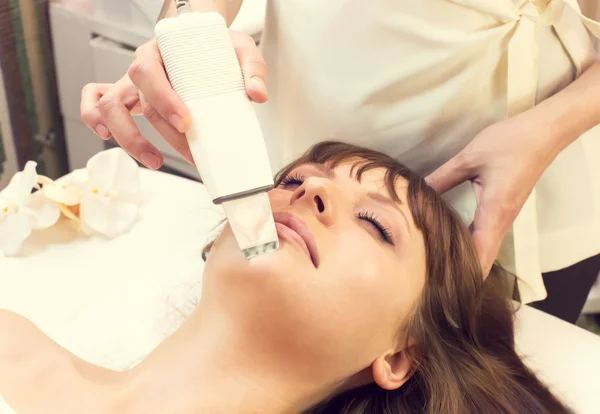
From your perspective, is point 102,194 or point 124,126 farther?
point 102,194

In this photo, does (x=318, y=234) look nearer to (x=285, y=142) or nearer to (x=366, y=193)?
(x=366, y=193)

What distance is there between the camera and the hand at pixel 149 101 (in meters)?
0.60

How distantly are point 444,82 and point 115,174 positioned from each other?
2.21 ft

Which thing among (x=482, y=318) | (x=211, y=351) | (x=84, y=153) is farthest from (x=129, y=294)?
(x=84, y=153)

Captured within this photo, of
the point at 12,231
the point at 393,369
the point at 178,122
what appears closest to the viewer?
the point at 178,122

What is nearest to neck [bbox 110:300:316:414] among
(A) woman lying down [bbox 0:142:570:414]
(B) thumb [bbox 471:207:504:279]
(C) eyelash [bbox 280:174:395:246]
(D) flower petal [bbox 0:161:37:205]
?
(A) woman lying down [bbox 0:142:570:414]

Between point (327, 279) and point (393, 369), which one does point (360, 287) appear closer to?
point (327, 279)

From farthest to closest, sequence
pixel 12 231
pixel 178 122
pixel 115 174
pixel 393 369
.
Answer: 1. pixel 115 174
2. pixel 12 231
3. pixel 393 369
4. pixel 178 122

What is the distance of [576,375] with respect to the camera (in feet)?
3.28

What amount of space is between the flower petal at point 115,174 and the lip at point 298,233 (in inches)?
22.3

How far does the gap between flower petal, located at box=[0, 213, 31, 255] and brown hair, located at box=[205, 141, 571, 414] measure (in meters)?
Result: 0.50

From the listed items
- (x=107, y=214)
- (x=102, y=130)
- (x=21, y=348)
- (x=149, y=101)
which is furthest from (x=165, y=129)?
(x=107, y=214)

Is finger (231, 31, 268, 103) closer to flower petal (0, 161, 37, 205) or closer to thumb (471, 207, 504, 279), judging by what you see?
thumb (471, 207, 504, 279)

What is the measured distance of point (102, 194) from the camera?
115 cm
